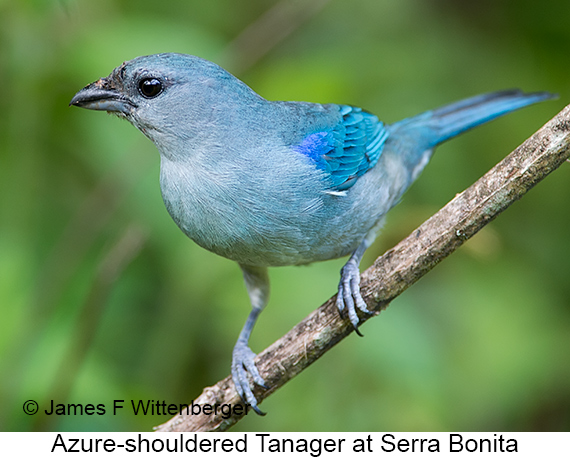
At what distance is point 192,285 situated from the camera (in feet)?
14.5

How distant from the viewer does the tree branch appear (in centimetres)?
311

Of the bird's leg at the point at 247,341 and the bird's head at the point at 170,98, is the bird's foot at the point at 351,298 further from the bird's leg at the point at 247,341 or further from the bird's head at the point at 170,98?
the bird's head at the point at 170,98

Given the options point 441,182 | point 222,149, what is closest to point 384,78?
point 441,182

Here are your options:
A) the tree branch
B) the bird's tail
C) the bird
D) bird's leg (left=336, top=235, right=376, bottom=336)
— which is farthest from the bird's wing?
the tree branch

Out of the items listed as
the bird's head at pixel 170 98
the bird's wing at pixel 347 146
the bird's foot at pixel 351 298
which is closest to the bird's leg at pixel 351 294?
the bird's foot at pixel 351 298

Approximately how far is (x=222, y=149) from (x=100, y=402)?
60.9 inches

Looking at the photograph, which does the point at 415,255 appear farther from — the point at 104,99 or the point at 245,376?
the point at 104,99

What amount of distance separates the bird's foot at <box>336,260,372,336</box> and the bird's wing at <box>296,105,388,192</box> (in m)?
0.50

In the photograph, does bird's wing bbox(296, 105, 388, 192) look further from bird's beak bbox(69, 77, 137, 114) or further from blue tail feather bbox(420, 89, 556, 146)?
bird's beak bbox(69, 77, 137, 114)

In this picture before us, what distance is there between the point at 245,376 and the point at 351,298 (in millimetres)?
724

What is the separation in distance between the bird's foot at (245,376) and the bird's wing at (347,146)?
1.05 m

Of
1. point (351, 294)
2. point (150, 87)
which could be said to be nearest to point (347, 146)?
point (351, 294)
